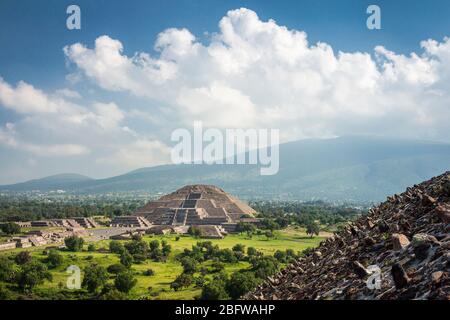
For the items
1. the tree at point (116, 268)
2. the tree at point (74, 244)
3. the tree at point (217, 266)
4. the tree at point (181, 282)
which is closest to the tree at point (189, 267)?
the tree at point (217, 266)

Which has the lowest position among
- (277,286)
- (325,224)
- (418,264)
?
(325,224)

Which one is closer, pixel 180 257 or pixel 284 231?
pixel 180 257

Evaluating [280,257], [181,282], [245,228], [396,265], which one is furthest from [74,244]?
[396,265]
